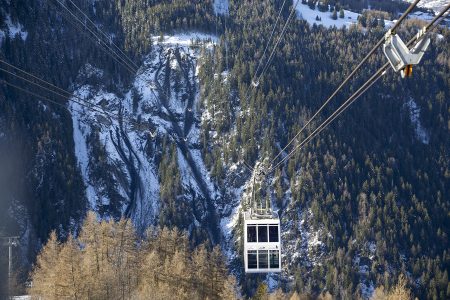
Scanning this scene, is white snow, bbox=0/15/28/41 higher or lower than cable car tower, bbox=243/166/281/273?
higher

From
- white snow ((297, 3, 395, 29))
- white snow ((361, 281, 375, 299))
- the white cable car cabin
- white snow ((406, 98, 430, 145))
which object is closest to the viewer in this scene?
the white cable car cabin

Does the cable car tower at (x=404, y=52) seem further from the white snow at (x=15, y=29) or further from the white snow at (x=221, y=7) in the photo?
the white snow at (x=221, y=7)

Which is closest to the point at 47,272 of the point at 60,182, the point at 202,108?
the point at 60,182

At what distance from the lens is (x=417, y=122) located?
443 feet

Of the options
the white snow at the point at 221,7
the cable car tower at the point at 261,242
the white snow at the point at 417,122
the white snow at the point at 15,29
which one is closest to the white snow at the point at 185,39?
the white snow at the point at 221,7

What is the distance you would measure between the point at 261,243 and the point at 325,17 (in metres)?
127

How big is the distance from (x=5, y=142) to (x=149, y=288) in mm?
53222

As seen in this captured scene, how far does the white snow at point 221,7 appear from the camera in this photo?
145 meters

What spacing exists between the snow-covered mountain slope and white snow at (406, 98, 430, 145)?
3965 centimetres

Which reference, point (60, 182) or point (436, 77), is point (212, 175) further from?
point (436, 77)

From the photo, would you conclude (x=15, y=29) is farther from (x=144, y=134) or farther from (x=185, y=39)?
(x=185, y=39)

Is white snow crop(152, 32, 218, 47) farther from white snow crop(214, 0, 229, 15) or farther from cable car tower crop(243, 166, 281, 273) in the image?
cable car tower crop(243, 166, 281, 273)

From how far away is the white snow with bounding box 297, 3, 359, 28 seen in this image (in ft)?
511

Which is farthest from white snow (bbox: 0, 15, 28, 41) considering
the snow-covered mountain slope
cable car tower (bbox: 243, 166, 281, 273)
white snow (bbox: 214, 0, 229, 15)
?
cable car tower (bbox: 243, 166, 281, 273)
